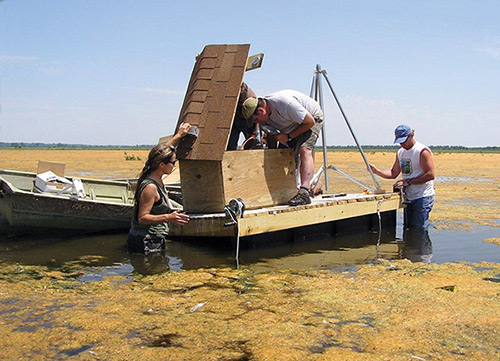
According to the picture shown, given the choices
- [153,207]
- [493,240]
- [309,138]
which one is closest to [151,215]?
[153,207]

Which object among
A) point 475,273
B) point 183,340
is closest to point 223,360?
point 183,340

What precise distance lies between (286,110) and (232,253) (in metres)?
2.21

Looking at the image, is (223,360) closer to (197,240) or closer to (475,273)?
(475,273)

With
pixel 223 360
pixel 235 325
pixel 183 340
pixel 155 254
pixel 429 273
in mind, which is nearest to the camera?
pixel 223 360

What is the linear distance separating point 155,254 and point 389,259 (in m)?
3.22

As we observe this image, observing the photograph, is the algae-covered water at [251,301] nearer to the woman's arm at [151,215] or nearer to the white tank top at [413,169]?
the woman's arm at [151,215]

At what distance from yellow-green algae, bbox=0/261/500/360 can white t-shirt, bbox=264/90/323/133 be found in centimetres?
243

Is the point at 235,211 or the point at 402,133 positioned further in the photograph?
the point at 402,133

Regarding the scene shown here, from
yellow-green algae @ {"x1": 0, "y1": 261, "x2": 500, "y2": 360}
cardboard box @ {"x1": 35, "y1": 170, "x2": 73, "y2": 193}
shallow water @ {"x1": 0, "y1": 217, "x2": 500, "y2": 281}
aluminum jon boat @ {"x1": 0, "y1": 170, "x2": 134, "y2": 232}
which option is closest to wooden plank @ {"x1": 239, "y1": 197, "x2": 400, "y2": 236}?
shallow water @ {"x1": 0, "y1": 217, "x2": 500, "y2": 281}

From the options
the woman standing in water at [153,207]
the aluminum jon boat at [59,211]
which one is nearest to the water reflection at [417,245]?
the woman standing in water at [153,207]

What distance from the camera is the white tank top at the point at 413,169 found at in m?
8.70

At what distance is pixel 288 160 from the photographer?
7.89 meters

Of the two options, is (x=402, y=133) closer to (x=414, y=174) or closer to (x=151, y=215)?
(x=414, y=174)

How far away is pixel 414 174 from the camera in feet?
29.1
